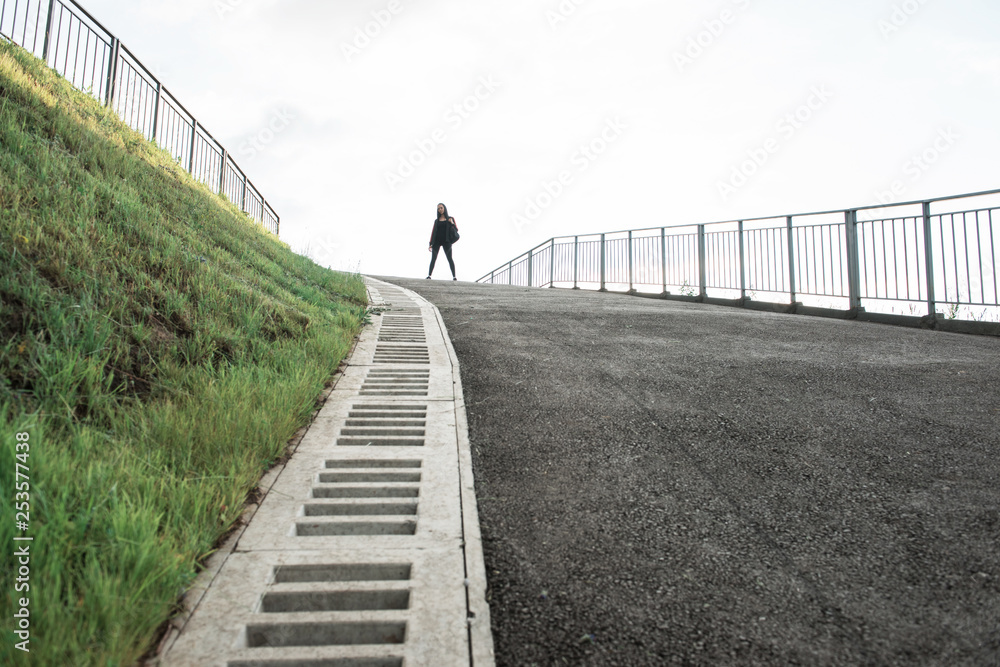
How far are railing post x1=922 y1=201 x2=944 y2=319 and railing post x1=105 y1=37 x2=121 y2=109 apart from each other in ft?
44.7

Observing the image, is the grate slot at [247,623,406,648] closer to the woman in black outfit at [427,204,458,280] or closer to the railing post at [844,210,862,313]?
the railing post at [844,210,862,313]

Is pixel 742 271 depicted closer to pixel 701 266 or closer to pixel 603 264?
pixel 701 266

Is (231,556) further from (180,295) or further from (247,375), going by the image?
(180,295)

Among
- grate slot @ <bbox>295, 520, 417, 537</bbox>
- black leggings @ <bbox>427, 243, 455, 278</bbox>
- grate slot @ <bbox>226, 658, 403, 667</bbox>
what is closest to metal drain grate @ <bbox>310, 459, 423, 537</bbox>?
grate slot @ <bbox>295, 520, 417, 537</bbox>

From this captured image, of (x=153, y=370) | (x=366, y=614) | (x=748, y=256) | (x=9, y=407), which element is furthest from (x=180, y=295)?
(x=748, y=256)

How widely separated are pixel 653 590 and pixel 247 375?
283 cm

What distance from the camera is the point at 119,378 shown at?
3.49 metres

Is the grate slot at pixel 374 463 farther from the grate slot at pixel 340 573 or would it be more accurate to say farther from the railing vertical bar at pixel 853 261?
the railing vertical bar at pixel 853 261

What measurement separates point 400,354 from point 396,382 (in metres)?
1.00

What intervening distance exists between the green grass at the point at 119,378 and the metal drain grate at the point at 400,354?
36 cm

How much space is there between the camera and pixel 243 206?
56.9ft

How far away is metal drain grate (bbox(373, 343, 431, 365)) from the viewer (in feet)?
17.9

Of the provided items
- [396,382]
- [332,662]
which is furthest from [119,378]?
[332,662]

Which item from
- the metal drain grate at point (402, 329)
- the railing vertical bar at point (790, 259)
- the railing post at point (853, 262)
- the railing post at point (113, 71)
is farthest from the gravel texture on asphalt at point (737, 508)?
the railing post at point (113, 71)
